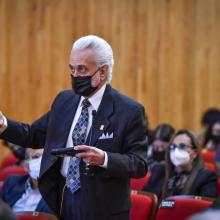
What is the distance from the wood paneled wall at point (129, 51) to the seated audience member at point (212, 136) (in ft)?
2.91

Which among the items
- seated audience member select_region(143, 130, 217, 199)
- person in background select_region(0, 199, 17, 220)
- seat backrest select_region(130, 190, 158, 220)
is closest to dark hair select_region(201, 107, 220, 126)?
seated audience member select_region(143, 130, 217, 199)

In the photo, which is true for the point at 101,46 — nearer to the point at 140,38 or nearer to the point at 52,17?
the point at 52,17

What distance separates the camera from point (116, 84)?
9508 mm

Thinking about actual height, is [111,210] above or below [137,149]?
below

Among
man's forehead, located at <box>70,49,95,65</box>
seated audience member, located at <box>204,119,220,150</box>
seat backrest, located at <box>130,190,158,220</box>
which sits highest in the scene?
man's forehead, located at <box>70,49,95,65</box>

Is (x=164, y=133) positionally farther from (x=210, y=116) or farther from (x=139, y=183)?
(x=210, y=116)

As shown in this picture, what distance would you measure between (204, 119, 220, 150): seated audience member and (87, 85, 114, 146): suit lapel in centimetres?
590

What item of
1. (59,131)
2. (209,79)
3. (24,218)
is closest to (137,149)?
(59,131)

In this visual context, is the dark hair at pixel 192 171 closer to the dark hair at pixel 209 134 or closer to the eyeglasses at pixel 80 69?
the eyeglasses at pixel 80 69

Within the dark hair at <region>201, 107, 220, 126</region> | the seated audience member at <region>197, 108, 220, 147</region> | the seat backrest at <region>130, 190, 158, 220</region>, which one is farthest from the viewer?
the dark hair at <region>201, 107, 220, 126</region>

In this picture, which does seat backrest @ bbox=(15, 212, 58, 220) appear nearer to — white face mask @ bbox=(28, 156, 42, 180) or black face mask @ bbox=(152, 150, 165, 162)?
white face mask @ bbox=(28, 156, 42, 180)

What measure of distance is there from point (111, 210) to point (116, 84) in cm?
643

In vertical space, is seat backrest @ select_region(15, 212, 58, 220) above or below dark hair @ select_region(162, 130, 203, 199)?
above

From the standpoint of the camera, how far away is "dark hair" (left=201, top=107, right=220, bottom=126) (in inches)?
377
